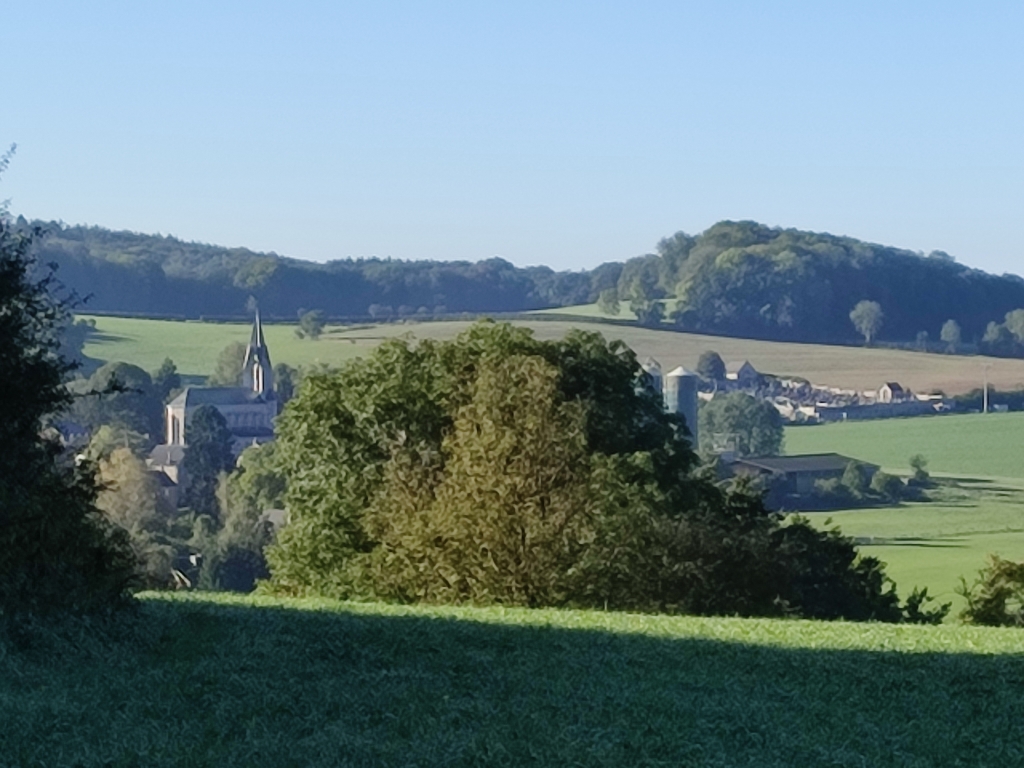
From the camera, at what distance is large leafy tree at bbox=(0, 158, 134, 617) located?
1091 cm

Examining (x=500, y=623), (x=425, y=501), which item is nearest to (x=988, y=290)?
(x=425, y=501)

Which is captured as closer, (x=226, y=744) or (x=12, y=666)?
(x=226, y=744)

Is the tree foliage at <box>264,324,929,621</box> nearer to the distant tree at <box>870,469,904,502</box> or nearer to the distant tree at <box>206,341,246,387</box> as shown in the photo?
the distant tree at <box>870,469,904,502</box>

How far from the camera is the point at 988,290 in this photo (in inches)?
4040

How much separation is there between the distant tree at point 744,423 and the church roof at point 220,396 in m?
23.2

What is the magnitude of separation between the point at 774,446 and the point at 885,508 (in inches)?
478

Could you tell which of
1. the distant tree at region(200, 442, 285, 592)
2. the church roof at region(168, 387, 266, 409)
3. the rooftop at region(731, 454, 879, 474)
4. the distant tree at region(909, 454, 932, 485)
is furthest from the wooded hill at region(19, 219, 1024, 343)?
the distant tree at region(200, 442, 285, 592)

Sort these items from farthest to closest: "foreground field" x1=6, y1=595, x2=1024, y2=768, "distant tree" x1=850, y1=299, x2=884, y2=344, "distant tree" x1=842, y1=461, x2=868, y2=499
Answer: "distant tree" x1=850, y1=299, x2=884, y2=344 < "distant tree" x1=842, y1=461, x2=868, y2=499 < "foreground field" x1=6, y1=595, x2=1024, y2=768

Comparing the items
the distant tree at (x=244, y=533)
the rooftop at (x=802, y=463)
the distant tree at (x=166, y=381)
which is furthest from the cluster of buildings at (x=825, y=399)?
the distant tree at (x=244, y=533)

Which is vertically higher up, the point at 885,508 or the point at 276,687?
the point at 276,687

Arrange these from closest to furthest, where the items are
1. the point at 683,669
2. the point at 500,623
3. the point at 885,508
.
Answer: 1. the point at 683,669
2. the point at 500,623
3. the point at 885,508

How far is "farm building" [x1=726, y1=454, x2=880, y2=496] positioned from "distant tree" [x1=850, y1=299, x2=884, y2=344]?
2699cm

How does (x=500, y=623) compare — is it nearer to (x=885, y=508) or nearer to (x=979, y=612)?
(x=979, y=612)

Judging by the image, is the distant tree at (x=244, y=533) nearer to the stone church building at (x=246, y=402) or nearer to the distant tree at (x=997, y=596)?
the distant tree at (x=997, y=596)
